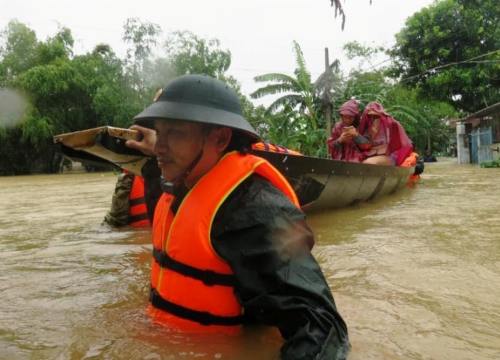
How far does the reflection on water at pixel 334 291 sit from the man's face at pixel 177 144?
0.61 metres

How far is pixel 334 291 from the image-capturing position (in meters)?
2.47

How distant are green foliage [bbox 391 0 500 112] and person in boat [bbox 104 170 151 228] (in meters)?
15.4

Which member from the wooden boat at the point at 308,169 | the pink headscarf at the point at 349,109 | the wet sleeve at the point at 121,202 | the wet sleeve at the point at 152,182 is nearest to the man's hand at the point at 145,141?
the wooden boat at the point at 308,169

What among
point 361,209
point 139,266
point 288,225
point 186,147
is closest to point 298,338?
point 288,225

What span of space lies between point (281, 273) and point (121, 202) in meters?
3.44

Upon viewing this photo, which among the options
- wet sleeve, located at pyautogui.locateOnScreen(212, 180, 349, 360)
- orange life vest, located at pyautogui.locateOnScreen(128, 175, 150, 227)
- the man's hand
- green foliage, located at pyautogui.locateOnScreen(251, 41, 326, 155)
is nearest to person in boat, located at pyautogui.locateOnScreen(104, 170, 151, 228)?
orange life vest, located at pyautogui.locateOnScreen(128, 175, 150, 227)

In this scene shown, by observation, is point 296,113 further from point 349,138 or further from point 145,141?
point 145,141

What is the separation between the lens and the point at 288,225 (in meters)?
1.43

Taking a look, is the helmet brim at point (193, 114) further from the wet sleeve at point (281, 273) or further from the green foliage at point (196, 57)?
the green foliage at point (196, 57)

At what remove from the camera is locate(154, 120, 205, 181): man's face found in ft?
5.26

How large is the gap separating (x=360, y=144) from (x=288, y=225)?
5.67 metres

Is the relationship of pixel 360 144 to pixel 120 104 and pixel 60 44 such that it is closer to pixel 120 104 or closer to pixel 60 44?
pixel 120 104

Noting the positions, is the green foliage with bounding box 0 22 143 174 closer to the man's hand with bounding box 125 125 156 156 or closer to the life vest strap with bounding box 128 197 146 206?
the life vest strap with bounding box 128 197 146 206

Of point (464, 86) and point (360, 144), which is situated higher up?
point (464, 86)
